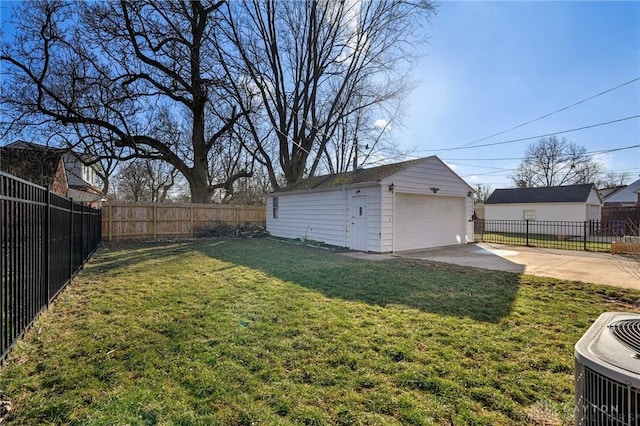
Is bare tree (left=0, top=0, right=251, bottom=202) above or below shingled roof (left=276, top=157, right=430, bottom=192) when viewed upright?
above

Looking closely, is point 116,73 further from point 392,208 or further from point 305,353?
point 305,353

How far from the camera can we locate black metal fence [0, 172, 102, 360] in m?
2.78

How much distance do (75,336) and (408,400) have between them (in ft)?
11.7

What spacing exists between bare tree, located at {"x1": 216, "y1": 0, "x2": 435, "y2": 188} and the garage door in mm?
10404

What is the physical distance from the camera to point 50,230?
14.1ft

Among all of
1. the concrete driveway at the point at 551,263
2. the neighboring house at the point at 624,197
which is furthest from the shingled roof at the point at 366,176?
the neighboring house at the point at 624,197

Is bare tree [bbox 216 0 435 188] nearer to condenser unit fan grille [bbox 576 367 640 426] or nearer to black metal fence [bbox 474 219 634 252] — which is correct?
black metal fence [bbox 474 219 634 252]

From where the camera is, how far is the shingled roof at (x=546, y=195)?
21094 mm

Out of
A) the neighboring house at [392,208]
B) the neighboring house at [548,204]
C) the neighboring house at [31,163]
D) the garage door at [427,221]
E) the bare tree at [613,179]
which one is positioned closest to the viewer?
the neighboring house at [392,208]

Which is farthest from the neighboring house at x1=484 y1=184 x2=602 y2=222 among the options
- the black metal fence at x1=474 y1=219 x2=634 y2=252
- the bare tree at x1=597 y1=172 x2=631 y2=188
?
the bare tree at x1=597 y1=172 x2=631 y2=188

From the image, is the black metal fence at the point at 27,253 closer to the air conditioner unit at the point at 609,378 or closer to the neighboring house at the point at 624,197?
the air conditioner unit at the point at 609,378

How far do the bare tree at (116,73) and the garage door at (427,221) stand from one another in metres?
11.8

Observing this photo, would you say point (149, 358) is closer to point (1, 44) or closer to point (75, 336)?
point (75, 336)

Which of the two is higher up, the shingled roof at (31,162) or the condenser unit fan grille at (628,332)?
the shingled roof at (31,162)
